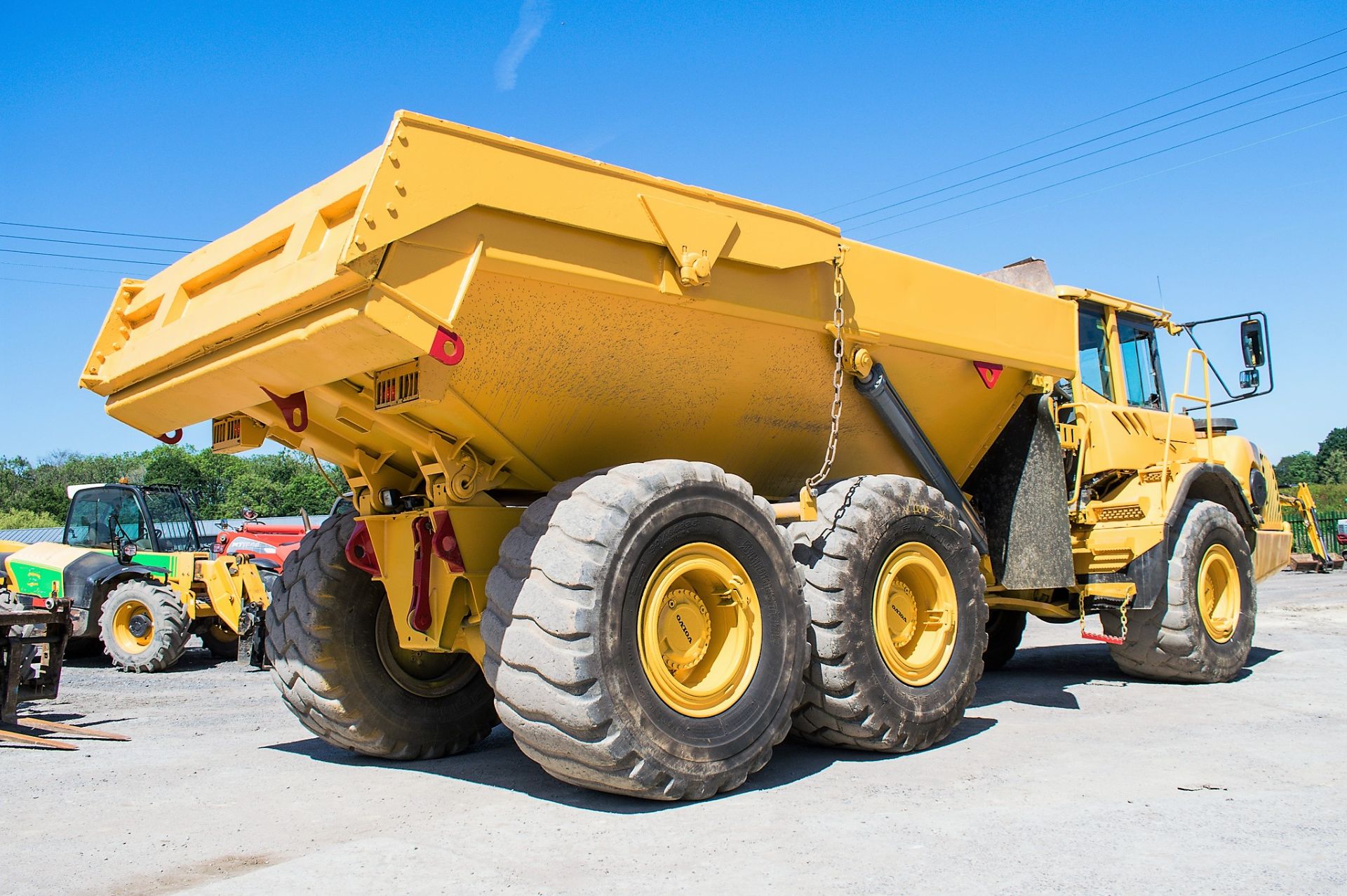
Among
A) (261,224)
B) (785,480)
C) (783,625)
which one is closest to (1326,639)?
(785,480)

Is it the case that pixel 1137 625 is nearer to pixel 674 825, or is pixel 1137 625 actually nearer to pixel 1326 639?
pixel 1326 639

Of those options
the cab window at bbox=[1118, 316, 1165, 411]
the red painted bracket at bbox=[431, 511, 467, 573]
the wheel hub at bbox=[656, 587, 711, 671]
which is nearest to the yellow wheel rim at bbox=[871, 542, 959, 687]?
the wheel hub at bbox=[656, 587, 711, 671]

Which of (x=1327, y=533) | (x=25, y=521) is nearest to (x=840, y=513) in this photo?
(x=1327, y=533)

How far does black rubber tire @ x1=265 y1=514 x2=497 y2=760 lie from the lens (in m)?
5.52

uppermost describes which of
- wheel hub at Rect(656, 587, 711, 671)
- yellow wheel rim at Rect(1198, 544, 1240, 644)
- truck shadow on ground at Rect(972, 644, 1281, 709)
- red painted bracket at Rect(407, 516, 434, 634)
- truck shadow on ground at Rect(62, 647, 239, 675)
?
red painted bracket at Rect(407, 516, 434, 634)

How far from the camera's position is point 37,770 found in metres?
5.80

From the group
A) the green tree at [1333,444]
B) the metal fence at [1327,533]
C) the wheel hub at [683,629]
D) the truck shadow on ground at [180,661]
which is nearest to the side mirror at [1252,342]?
the wheel hub at [683,629]

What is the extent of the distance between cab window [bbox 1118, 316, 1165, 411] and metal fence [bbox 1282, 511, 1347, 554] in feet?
68.0

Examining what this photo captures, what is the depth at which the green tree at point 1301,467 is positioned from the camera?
7012cm

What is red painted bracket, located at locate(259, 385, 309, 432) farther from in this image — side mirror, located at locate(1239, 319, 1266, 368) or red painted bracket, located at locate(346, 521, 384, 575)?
side mirror, located at locate(1239, 319, 1266, 368)

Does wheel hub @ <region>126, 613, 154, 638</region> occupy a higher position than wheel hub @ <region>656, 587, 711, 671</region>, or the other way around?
wheel hub @ <region>656, 587, 711, 671</region>

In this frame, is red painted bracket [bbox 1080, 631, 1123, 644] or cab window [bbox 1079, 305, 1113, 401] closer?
red painted bracket [bbox 1080, 631, 1123, 644]

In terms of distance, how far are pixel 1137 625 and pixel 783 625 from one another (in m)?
4.11

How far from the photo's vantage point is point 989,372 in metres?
6.68
